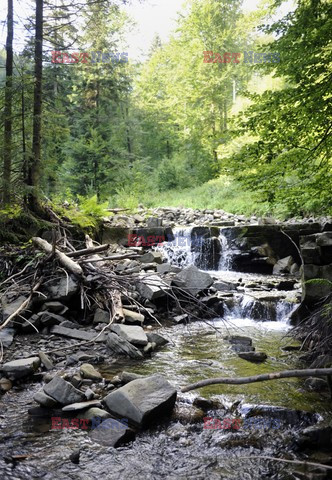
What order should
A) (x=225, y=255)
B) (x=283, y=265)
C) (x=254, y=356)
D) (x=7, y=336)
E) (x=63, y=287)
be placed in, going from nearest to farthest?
(x=254, y=356), (x=7, y=336), (x=63, y=287), (x=283, y=265), (x=225, y=255)

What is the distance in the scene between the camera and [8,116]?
7891 mm

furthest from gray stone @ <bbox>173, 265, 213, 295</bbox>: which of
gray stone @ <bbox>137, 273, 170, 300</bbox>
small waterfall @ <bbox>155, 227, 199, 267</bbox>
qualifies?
small waterfall @ <bbox>155, 227, 199, 267</bbox>

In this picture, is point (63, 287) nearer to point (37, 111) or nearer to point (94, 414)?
point (94, 414)

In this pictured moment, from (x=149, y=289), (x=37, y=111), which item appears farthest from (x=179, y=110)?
(x=149, y=289)

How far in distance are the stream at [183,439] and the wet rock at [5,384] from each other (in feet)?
0.25

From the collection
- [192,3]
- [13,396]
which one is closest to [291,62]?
[13,396]

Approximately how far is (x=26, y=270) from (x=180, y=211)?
10.1 meters

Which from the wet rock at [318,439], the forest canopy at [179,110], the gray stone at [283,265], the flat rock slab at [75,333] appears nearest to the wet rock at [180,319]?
the flat rock slab at [75,333]

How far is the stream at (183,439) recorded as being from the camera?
108 inches

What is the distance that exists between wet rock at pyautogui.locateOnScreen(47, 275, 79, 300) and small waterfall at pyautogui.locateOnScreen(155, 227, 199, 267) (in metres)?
5.47

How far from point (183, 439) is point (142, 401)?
503mm

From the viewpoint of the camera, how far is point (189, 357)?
5168 millimetres

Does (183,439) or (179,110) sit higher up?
(179,110)

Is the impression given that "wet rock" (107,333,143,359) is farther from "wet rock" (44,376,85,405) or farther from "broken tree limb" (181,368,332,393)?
"broken tree limb" (181,368,332,393)
